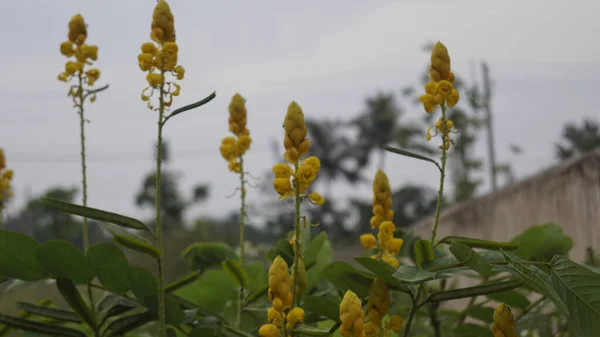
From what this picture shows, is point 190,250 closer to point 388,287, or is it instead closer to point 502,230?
point 388,287

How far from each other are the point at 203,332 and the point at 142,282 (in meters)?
0.07

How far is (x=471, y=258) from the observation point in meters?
0.50

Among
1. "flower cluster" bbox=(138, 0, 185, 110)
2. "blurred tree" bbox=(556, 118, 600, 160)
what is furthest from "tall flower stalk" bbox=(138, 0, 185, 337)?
"blurred tree" bbox=(556, 118, 600, 160)

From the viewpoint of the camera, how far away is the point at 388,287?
560 millimetres

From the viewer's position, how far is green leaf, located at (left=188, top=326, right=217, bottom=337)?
58 cm

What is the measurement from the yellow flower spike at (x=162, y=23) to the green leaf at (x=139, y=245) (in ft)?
0.64

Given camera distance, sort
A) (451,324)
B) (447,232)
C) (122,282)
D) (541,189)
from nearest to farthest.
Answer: (122,282) < (451,324) < (541,189) < (447,232)

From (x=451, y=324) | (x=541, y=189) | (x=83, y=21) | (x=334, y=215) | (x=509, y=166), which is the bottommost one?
(x=334, y=215)

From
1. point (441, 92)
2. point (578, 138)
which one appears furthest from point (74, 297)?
point (578, 138)

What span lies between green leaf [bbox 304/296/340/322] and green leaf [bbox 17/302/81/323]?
23cm

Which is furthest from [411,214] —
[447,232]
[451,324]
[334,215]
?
[451,324]

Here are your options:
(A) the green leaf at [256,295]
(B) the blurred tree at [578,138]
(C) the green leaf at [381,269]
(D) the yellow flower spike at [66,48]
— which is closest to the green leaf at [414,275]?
(C) the green leaf at [381,269]

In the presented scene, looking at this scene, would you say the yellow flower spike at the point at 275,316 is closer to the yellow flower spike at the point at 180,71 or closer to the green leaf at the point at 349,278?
the green leaf at the point at 349,278

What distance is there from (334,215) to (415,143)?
13.0m
